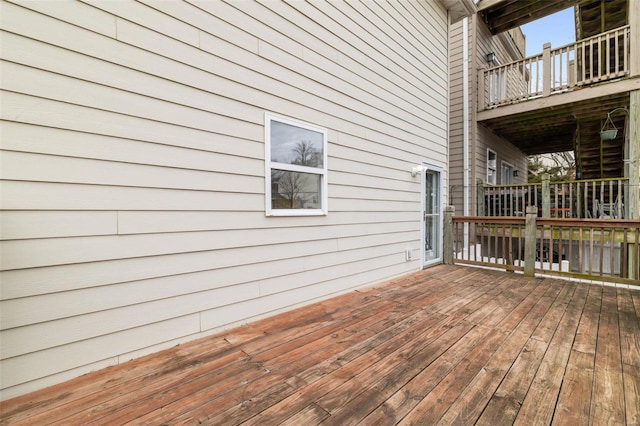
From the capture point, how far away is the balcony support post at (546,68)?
5910 mm

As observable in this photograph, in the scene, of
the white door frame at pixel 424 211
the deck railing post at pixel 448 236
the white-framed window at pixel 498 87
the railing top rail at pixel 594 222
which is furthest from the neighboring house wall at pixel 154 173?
the white-framed window at pixel 498 87

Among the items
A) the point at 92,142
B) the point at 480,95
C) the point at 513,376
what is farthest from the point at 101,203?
the point at 480,95

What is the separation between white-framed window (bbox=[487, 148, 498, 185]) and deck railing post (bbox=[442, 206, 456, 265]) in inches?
119

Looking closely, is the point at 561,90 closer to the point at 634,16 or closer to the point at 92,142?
the point at 634,16

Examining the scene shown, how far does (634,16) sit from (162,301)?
326 inches

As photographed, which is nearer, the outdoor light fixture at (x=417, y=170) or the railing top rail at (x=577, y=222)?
the railing top rail at (x=577, y=222)

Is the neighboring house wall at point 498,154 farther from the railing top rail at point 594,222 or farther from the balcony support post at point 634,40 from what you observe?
the railing top rail at point 594,222

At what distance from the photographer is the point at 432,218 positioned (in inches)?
214

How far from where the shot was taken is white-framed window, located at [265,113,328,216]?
9.21 feet

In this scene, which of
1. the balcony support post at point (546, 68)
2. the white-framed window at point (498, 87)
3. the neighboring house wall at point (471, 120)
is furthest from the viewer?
the neighboring house wall at point (471, 120)

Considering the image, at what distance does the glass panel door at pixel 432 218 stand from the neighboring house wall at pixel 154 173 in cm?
225

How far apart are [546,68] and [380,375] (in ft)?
23.5

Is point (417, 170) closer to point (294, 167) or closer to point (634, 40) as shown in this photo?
point (294, 167)

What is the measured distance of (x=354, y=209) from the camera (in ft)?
12.2
